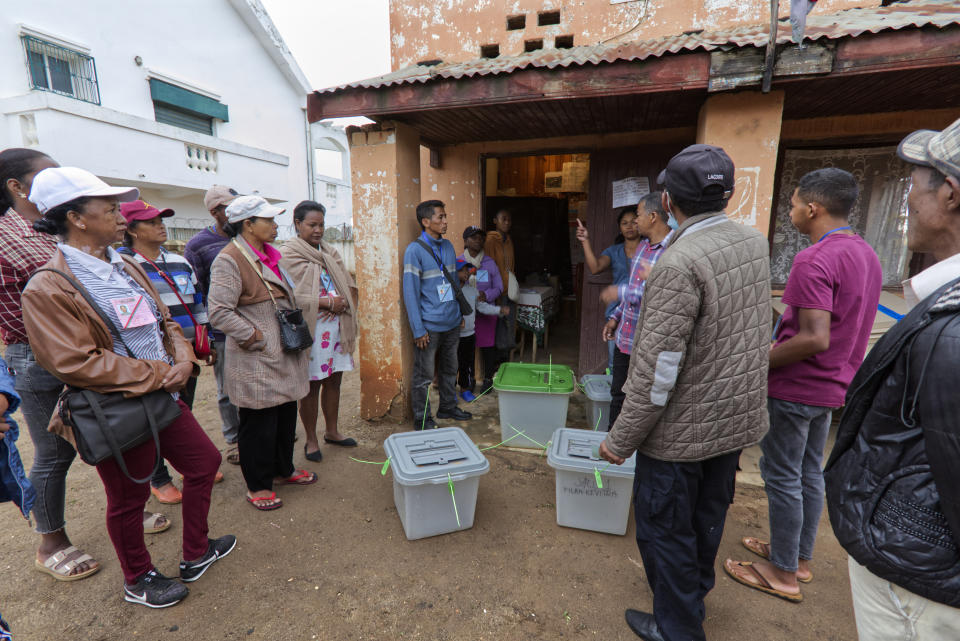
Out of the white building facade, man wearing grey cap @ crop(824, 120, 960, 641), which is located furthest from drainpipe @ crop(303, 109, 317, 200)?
man wearing grey cap @ crop(824, 120, 960, 641)

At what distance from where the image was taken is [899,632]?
101 centimetres

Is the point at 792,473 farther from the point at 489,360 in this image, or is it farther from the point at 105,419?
the point at 489,360

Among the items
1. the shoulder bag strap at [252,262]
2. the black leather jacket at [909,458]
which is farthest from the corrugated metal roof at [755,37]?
the black leather jacket at [909,458]

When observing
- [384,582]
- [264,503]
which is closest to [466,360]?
[264,503]

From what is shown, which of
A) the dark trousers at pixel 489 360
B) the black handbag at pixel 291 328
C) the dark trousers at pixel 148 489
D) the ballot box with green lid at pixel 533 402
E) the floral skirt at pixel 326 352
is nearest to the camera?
the dark trousers at pixel 148 489

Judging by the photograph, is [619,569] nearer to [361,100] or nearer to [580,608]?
[580,608]

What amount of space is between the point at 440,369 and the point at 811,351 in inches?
121

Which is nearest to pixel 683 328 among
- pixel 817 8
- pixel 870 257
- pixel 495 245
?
pixel 870 257

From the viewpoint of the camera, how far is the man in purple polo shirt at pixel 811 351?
187 cm

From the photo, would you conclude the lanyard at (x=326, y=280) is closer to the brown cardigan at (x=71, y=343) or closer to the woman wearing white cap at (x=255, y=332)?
the woman wearing white cap at (x=255, y=332)

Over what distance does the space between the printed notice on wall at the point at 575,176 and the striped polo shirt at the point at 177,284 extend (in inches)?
253

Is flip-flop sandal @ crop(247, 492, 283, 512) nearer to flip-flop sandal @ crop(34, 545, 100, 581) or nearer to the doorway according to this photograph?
flip-flop sandal @ crop(34, 545, 100, 581)

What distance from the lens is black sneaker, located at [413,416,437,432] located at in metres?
4.04

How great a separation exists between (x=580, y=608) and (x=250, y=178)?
1194 centimetres
